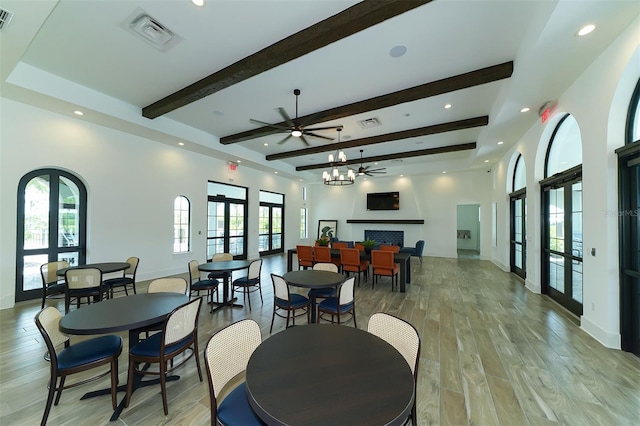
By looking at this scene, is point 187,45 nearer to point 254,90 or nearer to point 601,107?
point 254,90

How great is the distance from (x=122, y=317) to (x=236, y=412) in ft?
4.44

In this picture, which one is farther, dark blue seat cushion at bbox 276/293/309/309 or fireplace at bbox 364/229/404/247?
fireplace at bbox 364/229/404/247

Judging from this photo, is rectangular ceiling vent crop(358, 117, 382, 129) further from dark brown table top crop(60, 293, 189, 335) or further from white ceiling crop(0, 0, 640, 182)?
dark brown table top crop(60, 293, 189, 335)

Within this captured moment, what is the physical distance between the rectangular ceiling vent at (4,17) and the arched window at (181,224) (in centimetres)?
442

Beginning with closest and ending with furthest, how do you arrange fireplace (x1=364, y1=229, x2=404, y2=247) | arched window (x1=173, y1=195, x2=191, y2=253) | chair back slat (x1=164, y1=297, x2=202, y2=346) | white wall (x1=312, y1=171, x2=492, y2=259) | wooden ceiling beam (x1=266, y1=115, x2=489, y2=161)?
chair back slat (x1=164, y1=297, x2=202, y2=346) → wooden ceiling beam (x1=266, y1=115, x2=489, y2=161) → arched window (x1=173, y1=195, x2=191, y2=253) → white wall (x1=312, y1=171, x2=492, y2=259) → fireplace (x1=364, y1=229, x2=404, y2=247)

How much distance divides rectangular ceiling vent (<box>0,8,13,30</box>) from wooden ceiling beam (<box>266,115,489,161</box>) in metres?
5.91

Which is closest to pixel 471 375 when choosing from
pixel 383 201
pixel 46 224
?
pixel 46 224

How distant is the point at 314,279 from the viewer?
127 inches

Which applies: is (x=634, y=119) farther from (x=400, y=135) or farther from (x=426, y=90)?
(x=400, y=135)

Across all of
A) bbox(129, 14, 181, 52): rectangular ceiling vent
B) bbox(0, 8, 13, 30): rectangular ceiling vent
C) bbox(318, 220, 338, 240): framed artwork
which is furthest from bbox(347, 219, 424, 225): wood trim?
bbox(0, 8, 13, 30): rectangular ceiling vent

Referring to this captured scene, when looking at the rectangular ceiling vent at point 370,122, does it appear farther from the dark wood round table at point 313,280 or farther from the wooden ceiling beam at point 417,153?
the dark wood round table at point 313,280

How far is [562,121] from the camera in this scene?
434 centimetres

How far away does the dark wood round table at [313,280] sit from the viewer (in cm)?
301

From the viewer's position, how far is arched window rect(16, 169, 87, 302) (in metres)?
4.28
